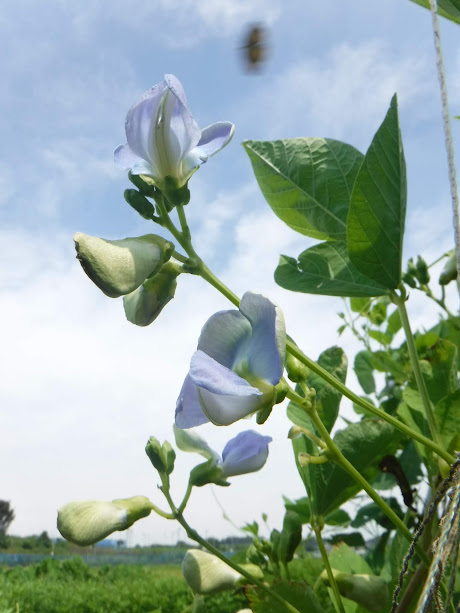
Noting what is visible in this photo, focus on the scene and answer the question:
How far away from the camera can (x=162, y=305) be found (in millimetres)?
580

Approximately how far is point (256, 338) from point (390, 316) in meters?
1.38

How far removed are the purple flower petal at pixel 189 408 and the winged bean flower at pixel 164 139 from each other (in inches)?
8.3

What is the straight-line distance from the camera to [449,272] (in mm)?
1220

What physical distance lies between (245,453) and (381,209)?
318mm

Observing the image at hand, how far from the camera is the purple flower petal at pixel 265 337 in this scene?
498 millimetres

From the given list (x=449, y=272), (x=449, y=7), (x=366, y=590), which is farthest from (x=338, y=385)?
(x=449, y=272)

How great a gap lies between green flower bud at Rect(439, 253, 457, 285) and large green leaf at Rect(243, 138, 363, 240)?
1.47 ft

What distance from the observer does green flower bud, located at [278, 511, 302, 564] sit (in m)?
0.80

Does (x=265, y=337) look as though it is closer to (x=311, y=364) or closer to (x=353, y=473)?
(x=311, y=364)

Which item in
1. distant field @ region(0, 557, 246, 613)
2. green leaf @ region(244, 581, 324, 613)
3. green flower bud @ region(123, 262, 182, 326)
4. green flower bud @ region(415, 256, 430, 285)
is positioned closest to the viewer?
green flower bud @ region(123, 262, 182, 326)

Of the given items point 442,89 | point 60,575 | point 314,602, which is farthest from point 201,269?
point 60,575


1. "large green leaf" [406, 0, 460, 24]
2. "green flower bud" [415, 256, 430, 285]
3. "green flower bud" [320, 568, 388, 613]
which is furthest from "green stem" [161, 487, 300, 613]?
"green flower bud" [415, 256, 430, 285]

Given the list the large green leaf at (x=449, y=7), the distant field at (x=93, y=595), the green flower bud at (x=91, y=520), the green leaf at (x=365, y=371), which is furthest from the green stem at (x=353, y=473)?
the green leaf at (x=365, y=371)

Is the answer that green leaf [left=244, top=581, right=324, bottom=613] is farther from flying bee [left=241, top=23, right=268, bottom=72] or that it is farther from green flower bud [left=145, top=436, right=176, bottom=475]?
flying bee [left=241, top=23, right=268, bottom=72]
